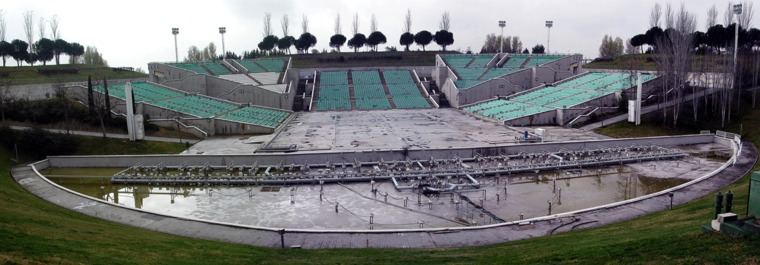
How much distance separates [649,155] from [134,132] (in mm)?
24694

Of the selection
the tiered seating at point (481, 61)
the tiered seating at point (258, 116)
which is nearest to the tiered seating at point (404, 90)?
the tiered seating at point (481, 61)

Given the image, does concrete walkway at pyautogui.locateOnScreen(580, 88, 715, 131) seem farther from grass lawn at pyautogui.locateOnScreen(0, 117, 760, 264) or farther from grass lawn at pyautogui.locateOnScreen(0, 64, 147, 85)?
grass lawn at pyautogui.locateOnScreen(0, 64, 147, 85)

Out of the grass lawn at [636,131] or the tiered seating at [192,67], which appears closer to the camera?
the grass lawn at [636,131]

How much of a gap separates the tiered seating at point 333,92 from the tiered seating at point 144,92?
40.4ft

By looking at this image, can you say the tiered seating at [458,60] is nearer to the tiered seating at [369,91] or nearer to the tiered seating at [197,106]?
the tiered seating at [369,91]

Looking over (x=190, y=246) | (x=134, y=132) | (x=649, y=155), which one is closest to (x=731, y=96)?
(x=649, y=155)

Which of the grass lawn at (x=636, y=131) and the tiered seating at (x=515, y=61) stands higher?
the tiered seating at (x=515, y=61)

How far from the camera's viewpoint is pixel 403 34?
6738 cm

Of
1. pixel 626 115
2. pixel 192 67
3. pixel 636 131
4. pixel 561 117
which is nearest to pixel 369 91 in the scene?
pixel 192 67

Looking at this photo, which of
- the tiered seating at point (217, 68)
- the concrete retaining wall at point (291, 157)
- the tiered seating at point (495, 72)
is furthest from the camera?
the tiered seating at point (495, 72)

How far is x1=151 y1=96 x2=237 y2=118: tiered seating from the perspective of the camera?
31.6 meters

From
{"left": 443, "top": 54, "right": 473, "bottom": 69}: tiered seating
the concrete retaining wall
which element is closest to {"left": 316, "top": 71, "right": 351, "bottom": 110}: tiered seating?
{"left": 443, "top": 54, "right": 473, "bottom": 69}: tiered seating

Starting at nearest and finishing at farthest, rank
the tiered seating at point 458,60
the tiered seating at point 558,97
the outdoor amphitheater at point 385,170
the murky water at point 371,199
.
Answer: the outdoor amphitheater at point 385,170
the murky water at point 371,199
the tiered seating at point 558,97
the tiered seating at point 458,60

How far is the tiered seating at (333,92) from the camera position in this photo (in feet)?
146
